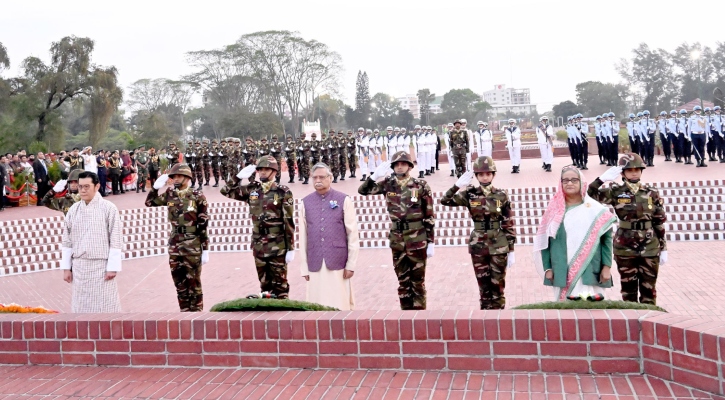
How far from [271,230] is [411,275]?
147cm

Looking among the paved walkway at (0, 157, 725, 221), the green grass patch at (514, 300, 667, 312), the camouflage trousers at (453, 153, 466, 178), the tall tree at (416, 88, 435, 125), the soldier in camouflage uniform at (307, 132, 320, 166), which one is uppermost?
the tall tree at (416, 88, 435, 125)

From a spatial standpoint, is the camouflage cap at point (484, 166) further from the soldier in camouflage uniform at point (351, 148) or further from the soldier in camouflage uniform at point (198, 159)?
the soldier in camouflage uniform at point (198, 159)

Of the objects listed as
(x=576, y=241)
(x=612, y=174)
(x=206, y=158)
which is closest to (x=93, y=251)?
(x=576, y=241)

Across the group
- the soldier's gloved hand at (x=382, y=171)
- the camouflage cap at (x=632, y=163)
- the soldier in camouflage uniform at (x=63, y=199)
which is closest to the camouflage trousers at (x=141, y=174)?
the soldier in camouflage uniform at (x=63, y=199)

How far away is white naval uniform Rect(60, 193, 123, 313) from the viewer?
17.8 ft

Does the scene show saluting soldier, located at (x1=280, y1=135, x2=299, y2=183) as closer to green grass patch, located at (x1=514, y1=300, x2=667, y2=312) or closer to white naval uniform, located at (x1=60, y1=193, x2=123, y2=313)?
white naval uniform, located at (x1=60, y1=193, x2=123, y2=313)

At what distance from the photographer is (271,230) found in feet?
20.3

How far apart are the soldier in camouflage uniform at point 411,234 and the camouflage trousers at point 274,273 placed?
1.18 metres

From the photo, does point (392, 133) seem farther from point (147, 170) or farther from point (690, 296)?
point (690, 296)

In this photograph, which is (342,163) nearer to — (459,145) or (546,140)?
(459,145)

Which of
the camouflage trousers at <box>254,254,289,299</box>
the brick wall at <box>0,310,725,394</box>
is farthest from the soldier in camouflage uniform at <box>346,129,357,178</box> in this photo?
the brick wall at <box>0,310,725,394</box>

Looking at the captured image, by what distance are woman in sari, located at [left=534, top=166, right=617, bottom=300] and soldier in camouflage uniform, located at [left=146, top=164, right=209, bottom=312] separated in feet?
10.8

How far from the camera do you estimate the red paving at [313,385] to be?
2.96m

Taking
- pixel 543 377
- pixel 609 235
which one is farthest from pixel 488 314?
pixel 609 235
